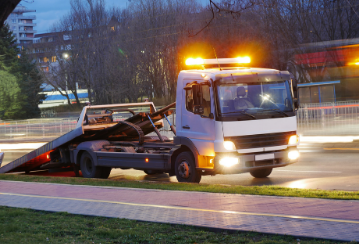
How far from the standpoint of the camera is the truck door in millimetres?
9602

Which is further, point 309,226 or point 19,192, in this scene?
point 19,192

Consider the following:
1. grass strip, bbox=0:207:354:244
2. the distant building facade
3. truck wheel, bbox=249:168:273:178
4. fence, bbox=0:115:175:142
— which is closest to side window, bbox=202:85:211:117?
truck wheel, bbox=249:168:273:178

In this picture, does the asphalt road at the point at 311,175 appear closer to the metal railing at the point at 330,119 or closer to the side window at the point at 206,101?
the side window at the point at 206,101

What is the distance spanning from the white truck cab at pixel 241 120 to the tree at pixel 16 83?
158 ft

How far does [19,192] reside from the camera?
9664mm

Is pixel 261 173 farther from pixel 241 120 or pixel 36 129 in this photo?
pixel 36 129

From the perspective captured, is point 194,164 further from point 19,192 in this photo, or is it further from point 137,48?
point 137,48

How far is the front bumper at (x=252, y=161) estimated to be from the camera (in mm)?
9398

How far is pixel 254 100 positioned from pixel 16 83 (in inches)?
2006

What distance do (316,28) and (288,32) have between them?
3.44 m

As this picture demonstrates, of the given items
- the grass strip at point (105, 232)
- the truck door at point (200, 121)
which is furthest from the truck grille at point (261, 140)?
the grass strip at point (105, 232)

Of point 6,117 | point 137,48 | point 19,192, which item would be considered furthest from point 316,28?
point 19,192

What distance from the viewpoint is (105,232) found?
19.4 feet

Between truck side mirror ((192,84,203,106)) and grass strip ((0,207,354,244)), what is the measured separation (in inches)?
149
